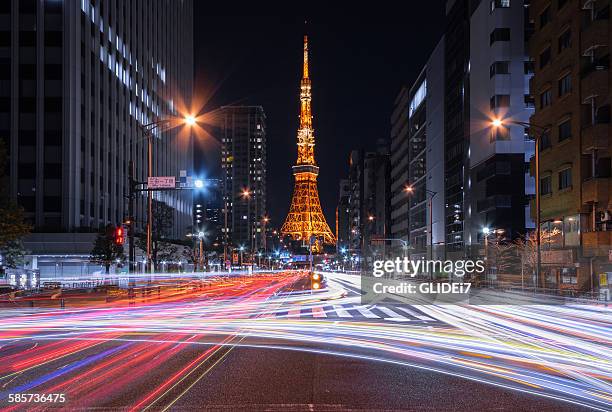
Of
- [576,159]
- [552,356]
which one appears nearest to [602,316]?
[552,356]

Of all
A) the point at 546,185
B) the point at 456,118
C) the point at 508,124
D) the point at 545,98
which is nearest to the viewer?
the point at 545,98

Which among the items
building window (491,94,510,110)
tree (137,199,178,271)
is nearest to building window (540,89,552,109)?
building window (491,94,510,110)

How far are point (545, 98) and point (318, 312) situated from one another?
3675cm

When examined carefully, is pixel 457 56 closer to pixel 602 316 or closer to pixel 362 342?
pixel 602 316

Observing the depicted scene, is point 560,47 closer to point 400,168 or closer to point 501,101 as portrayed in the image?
point 501,101

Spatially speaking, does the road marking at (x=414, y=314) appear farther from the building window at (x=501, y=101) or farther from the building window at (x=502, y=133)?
the building window at (x=501, y=101)

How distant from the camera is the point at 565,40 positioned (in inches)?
2014

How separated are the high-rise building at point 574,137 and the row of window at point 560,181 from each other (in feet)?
0.25

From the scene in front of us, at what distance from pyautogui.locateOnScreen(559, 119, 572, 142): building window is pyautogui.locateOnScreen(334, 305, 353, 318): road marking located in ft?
93.5

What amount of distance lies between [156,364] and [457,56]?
83429 millimetres

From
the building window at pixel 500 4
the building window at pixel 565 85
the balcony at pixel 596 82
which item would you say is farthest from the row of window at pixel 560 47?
the building window at pixel 500 4

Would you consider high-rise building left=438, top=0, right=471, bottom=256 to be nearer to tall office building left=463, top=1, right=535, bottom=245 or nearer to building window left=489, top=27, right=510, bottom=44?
tall office building left=463, top=1, right=535, bottom=245

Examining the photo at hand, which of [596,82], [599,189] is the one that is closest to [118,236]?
[599,189]

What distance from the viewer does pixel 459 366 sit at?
1323 cm
